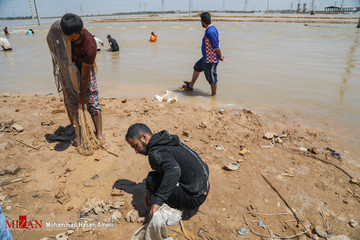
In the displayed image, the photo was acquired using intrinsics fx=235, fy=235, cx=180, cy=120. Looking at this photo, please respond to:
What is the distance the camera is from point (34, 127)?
12.9 feet

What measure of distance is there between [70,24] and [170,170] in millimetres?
1922

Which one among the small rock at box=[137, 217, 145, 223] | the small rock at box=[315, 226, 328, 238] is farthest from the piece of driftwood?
the small rock at box=[315, 226, 328, 238]

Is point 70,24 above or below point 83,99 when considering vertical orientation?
above

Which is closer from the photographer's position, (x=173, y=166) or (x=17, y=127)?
(x=173, y=166)

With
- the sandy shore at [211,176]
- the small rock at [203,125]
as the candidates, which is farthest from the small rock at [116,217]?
the small rock at [203,125]

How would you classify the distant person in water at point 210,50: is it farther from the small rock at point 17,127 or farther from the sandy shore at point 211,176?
the small rock at point 17,127

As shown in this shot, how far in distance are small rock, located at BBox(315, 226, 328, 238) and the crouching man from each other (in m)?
1.06

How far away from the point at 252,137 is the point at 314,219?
162cm

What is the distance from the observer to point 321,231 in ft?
7.01

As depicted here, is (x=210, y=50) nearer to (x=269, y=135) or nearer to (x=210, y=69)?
(x=210, y=69)

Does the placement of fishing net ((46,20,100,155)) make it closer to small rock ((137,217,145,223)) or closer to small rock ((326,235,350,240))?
small rock ((137,217,145,223))

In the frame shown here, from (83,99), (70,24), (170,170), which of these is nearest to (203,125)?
(83,99)

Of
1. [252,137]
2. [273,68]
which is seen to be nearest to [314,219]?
[252,137]

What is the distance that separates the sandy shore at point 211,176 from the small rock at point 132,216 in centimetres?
4
